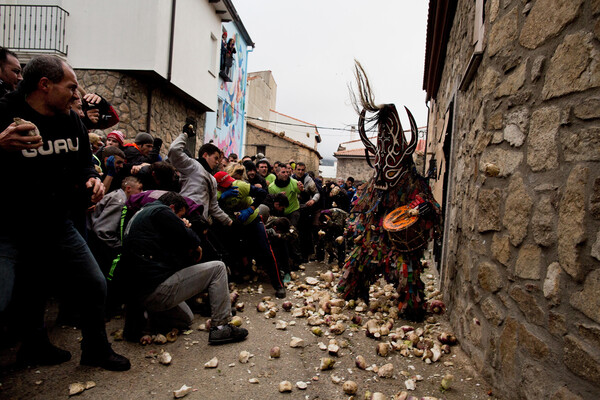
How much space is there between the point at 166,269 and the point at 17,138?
1604mm

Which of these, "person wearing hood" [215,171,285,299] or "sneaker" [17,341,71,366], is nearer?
"sneaker" [17,341,71,366]

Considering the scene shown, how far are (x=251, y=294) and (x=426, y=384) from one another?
9.01 ft

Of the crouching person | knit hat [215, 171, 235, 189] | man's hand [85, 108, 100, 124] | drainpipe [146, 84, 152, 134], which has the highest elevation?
drainpipe [146, 84, 152, 134]

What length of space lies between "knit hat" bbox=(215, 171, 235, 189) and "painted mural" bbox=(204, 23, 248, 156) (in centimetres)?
1125

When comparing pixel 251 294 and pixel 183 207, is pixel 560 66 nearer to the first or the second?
pixel 183 207

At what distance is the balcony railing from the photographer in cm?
1033

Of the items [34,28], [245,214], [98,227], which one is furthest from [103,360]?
[34,28]

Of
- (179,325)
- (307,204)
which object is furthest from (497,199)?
(307,204)

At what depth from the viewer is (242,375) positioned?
300 centimetres

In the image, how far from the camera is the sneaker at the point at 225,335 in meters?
3.49

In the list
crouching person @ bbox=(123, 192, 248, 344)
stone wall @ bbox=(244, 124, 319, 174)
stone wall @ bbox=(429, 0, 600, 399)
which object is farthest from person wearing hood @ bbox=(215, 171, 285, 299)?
stone wall @ bbox=(244, 124, 319, 174)

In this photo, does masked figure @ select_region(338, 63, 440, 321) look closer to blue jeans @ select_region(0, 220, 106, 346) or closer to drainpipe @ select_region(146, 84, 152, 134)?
blue jeans @ select_region(0, 220, 106, 346)

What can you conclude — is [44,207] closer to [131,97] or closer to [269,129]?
[131,97]

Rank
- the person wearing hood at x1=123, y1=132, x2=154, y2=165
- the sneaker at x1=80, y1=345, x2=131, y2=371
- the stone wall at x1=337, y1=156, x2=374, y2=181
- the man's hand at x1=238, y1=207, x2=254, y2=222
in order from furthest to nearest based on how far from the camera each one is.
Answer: the stone wall at x1=337, y1=156, x2=374, y2=181, the man's hand at x1=238, y1=207, x2=254, y2=222, the person wearing hood at x1=123, y1=132, x2=154, y2=165, the sneaker at x1=80, y1=345, x2=131, y2=371
